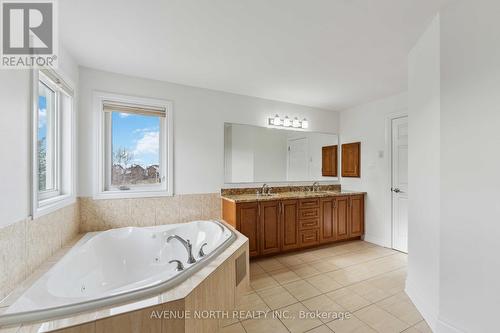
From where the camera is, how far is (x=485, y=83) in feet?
4.43

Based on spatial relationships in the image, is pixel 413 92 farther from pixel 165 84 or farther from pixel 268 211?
pixel 165 84

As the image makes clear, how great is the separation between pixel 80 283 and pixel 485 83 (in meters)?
3.18

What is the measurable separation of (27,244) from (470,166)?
9.67ft

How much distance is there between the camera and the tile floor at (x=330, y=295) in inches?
69.1

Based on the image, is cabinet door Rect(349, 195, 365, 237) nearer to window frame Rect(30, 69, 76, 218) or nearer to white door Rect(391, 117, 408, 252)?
white door Rect(391, 117, 408, 252)

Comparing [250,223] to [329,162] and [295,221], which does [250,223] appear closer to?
[295,221]


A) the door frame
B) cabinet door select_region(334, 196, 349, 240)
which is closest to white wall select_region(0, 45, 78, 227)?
cabinet door select_region(334, 196, 349, 240)

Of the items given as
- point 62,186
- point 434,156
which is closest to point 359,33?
point 434,156

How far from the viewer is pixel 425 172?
1793mm

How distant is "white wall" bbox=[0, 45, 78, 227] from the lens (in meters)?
1.28

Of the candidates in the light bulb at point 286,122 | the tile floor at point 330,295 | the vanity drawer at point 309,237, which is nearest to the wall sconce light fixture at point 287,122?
the light bulb at point 286,122

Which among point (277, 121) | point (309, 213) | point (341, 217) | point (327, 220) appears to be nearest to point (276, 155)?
point (277, 121)

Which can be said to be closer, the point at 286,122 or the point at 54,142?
the point at 54,142

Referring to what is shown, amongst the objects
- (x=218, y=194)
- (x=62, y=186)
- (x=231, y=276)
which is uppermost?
(x=62, y=186)
